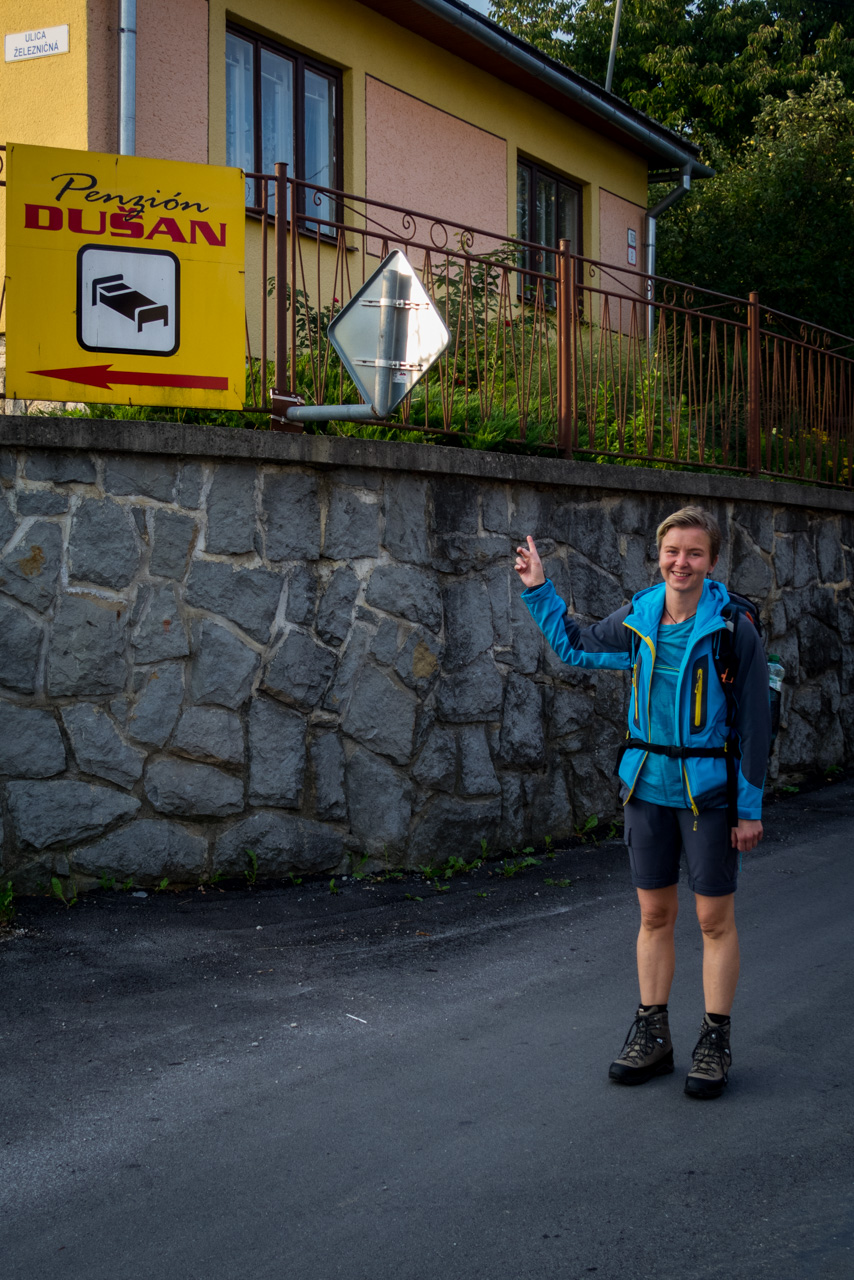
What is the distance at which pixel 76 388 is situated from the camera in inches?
215

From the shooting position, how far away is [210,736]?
555cm

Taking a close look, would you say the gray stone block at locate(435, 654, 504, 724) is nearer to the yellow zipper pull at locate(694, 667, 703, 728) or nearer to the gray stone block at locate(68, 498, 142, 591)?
the gray stone block at locate(68, 498, 142, 591)

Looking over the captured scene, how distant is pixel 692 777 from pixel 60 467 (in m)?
3.13

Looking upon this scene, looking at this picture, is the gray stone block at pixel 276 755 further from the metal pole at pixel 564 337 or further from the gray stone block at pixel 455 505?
the metal pole at pixel 564 337

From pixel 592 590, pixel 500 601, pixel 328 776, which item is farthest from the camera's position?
pixel 592 590

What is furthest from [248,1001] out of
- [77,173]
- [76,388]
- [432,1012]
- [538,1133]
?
[77,173]

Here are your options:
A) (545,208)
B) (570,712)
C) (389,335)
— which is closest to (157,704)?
(389,335)

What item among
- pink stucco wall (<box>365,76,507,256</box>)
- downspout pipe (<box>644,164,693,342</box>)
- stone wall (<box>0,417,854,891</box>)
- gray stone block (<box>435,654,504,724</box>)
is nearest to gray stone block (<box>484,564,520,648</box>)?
stone wall (<box>0,417,854,891</box>)

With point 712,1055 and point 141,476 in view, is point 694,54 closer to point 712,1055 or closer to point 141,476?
point 141,476

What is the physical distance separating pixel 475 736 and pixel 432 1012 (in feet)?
7.47

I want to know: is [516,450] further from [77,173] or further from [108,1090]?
[108,1090]

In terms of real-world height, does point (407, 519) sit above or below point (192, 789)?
above

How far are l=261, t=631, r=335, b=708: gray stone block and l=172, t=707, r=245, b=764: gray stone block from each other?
242mm

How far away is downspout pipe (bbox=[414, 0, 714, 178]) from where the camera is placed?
425 inches
